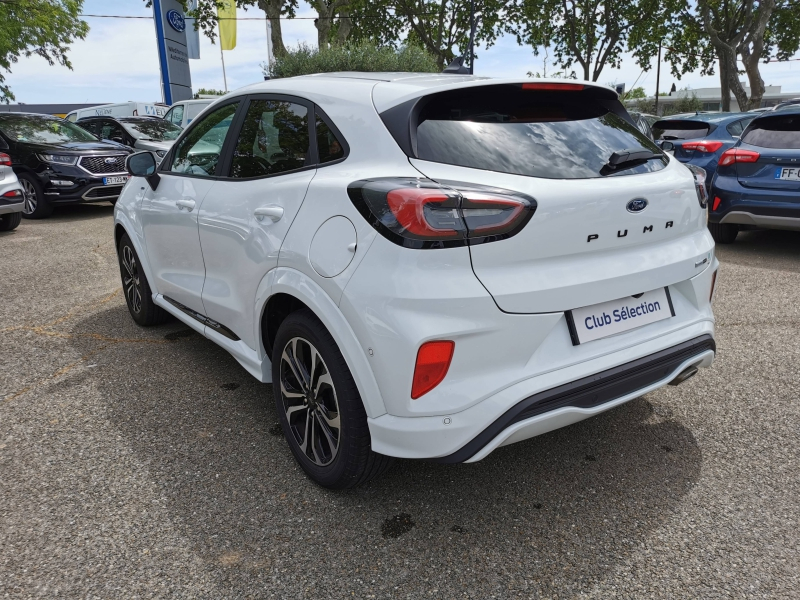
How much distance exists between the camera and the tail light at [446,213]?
2102mm

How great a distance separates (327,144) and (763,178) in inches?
225

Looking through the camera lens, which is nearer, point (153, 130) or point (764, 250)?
point (764, 250)

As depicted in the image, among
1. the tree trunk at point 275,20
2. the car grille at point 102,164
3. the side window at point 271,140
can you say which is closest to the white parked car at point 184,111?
the car grille at point 102,164

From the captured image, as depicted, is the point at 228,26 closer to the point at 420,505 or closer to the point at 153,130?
the point at 153,130

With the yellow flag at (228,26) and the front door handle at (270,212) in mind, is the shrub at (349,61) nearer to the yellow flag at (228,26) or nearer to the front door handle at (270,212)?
the yellow flag at (228,26)

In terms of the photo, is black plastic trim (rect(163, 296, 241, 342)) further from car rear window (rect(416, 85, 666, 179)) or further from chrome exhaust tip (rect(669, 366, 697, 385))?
chrome exhaust tip (rect(669, 366, 697, 385))

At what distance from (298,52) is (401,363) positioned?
19054mm

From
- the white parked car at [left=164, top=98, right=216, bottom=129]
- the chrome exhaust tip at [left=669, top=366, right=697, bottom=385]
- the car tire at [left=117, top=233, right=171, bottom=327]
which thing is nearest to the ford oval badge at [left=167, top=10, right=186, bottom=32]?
the white parked car at [left=164, top=98, right=216, bottom=129]

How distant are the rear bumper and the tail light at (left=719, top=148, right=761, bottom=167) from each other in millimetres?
180

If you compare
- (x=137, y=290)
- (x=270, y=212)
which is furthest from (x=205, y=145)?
(x=137, y=290)

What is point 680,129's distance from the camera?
9250mm

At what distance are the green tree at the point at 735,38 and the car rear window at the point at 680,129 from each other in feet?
48.1

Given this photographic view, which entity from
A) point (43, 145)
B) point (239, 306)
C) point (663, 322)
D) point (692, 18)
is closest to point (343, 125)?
point (239, 306)

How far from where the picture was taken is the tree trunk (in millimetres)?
20500
